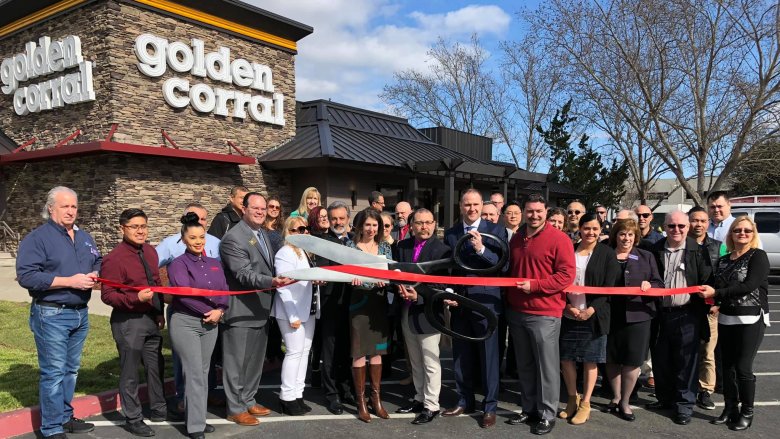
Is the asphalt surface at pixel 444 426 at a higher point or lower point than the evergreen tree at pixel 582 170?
lower

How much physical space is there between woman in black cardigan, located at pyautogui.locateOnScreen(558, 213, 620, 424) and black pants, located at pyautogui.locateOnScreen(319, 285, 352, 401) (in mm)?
1935

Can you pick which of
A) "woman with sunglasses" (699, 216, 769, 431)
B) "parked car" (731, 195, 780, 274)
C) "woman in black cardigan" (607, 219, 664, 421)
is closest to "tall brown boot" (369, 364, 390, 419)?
"woman in black cardigan" (607, 219, 664, 421)

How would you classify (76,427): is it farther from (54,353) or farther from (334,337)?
(334,337)

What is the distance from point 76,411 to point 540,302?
3.97 metres

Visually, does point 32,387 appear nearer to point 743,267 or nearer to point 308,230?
point 308,230

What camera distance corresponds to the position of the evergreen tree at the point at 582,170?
26281mm

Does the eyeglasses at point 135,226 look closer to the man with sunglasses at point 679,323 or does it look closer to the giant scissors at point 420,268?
the giant scissors at point 420,268

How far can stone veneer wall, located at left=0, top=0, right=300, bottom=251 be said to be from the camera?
Answer: 37.4 feet

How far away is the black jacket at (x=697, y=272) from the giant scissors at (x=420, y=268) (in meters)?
1.63

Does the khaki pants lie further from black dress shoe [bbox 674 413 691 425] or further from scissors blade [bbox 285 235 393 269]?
scissors blade [bbox 285 235 393 269]

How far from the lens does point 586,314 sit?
162 inches

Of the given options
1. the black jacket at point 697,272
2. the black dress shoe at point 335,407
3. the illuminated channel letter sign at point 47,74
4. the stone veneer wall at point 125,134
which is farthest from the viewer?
the illuminated channel letter sign at point 47,74

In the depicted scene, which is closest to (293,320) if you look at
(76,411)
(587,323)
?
(76,411)

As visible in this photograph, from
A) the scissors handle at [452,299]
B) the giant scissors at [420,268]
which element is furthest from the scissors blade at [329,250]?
the scissors handle at [452,299]
